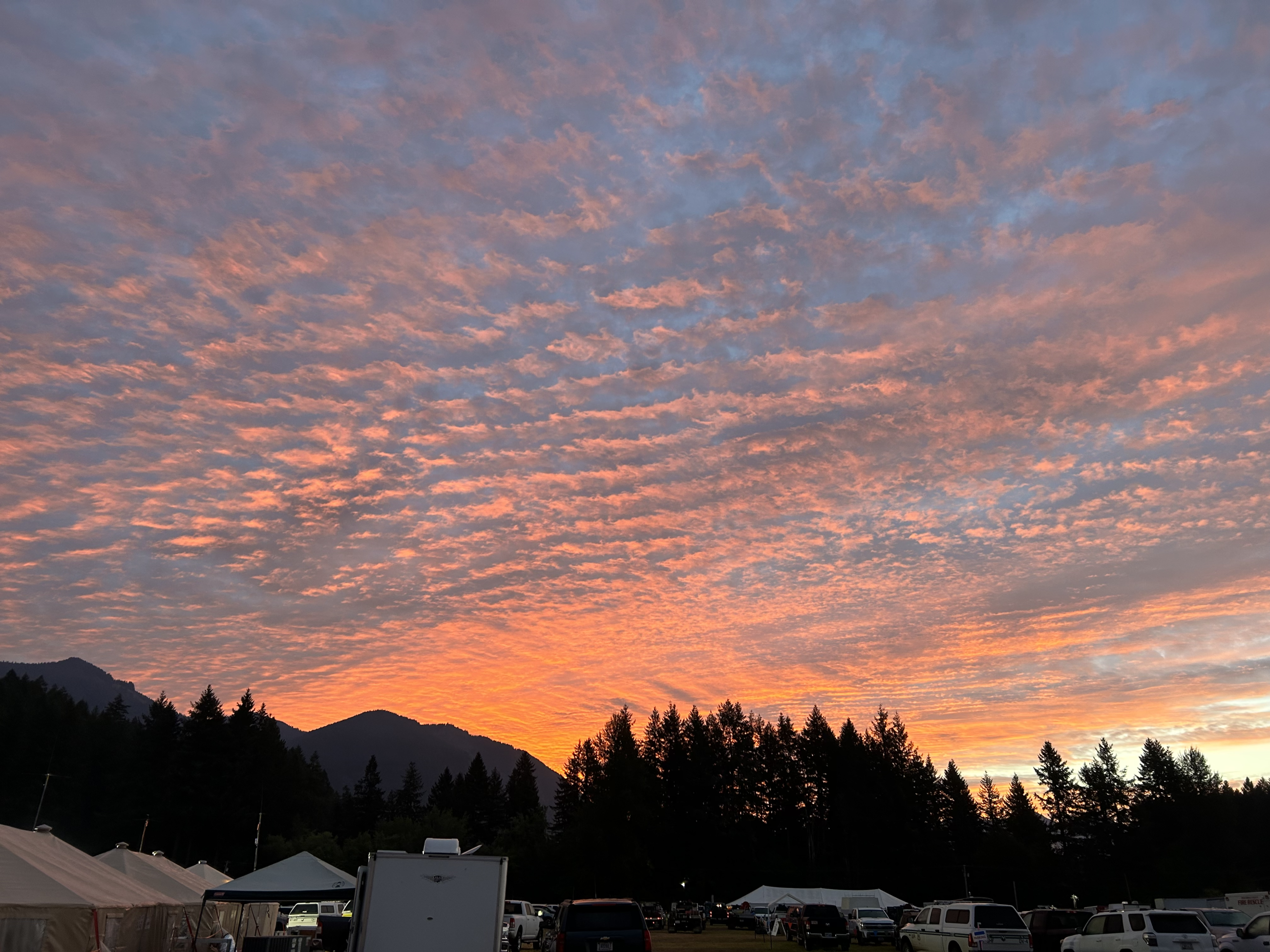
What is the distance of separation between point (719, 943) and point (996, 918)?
2363 centimetres

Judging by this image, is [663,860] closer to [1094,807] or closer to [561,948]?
[1094,807]

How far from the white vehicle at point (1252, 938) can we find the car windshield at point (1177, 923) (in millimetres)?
2674

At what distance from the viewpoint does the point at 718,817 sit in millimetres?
101750

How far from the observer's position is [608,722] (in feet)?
358

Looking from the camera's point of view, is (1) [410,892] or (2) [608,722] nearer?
(1) [410,892]

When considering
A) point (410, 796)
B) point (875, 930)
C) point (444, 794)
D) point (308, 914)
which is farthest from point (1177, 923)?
point (410, 796)

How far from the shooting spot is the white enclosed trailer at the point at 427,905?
591 inches

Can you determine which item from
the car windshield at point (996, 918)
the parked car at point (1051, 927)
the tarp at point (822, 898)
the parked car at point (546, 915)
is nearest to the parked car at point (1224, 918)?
the parked car at point (1051, 927)

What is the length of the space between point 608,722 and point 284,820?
142 feet

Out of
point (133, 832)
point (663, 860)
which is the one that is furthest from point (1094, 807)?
point (133, 832)

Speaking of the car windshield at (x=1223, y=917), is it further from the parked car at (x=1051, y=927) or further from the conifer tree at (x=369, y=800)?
the conifer tree at (x=369, y=800)

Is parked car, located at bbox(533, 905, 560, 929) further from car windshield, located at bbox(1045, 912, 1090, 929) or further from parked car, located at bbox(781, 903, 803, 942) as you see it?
car windshield, located at bbox(1045, 912, 1090, 929)

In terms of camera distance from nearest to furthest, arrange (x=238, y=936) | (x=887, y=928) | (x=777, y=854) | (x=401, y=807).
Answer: (x=238, y=936), (x=887, y=928), (x=777, y=854), (x=401, y=807)

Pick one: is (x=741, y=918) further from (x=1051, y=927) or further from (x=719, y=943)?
(x=1051, y=927)
